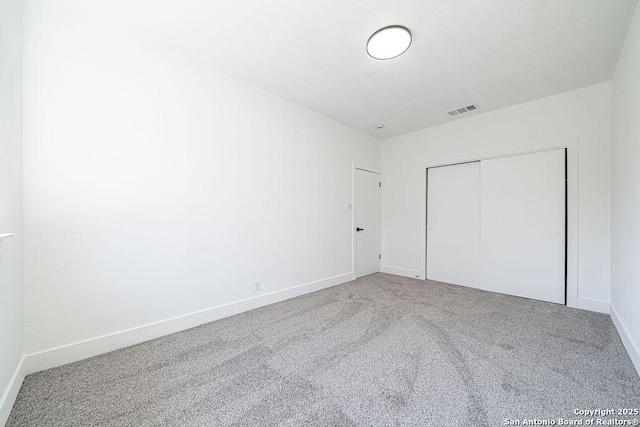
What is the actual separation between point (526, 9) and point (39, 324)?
14.5 ft

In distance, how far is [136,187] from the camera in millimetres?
2264

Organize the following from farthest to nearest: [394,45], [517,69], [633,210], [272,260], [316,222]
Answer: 1. [316,222]
2. [272,260]
3. [517,69]
4. [394,45]
5. [633,210]

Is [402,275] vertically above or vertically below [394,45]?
below

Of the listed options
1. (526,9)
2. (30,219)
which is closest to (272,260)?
(30,219)

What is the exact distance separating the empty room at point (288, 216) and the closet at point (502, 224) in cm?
3

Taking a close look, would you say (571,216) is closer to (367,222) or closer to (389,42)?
(367,222)


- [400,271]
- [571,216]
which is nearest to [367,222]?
[400,271]

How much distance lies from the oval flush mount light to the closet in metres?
2.55

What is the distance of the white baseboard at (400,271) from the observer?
4621 millimetres

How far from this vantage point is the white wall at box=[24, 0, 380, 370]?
1.87 meters

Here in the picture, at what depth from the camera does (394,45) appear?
2.27 meters

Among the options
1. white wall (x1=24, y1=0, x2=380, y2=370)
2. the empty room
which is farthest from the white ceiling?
white wall (x1=24, y1=0, x2=380, y2=370)

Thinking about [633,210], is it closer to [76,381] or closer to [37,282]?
[76,381]

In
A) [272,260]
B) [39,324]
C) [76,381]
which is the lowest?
[76,381]
